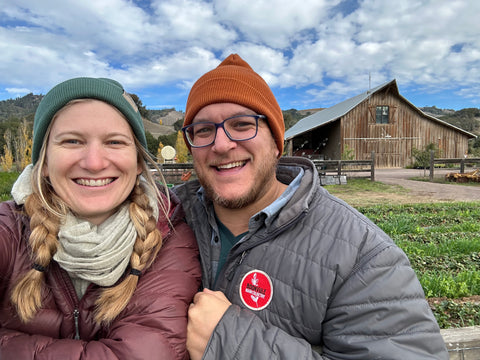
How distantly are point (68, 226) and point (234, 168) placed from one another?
0.91 metres

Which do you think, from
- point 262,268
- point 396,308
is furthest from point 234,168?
point 396,308

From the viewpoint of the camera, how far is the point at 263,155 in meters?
1.96

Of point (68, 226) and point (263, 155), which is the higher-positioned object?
point (263, 155)

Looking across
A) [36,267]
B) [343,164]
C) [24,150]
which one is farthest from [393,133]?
[36,267]

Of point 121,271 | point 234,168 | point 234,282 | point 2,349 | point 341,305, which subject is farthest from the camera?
point 234,168

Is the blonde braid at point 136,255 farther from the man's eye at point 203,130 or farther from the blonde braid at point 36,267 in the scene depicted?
the man's eye at point 203,130

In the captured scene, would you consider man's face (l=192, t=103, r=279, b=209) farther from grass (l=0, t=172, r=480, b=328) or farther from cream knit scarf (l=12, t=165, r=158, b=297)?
grass (l=0, t=172, r=480, b=328)

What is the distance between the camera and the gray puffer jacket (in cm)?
129

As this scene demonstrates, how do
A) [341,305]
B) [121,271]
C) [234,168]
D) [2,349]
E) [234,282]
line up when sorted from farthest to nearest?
[234,168] → [234,282] → [121,271] → [341,305] → [2,349]

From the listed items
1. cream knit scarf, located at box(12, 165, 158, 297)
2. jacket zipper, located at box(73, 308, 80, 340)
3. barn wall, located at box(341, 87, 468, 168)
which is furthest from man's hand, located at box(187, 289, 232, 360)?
barn wall, located at box(341, 87, 468, 168)

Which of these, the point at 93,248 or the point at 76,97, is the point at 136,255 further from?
the point at 76,97

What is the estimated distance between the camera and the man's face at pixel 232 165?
6.17 ft

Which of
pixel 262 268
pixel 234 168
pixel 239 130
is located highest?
pixel 239 130

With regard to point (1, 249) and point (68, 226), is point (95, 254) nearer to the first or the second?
point (68, 226)
